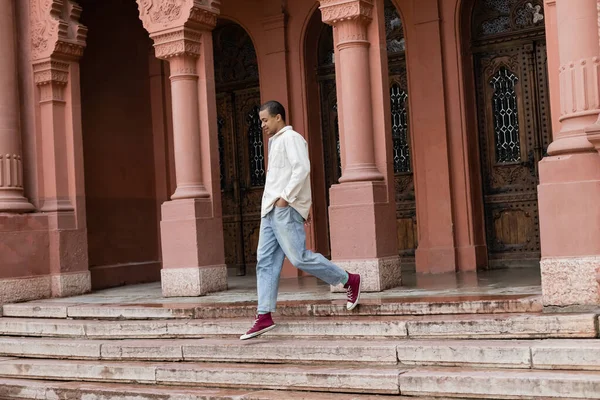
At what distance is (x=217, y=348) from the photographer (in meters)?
7.58

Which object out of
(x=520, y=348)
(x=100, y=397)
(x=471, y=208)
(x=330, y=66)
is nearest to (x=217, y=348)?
(x=100, y=397)

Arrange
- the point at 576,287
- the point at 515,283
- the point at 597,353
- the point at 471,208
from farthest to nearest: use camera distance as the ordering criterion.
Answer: the point at 471,208, the point at 515,283, the point at 576,287, the point at 597,353

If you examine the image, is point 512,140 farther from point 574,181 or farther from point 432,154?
point 574,181

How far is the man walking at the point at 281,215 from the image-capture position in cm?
730

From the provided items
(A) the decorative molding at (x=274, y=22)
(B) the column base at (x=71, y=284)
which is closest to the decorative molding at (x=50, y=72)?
(B) the column base at (x=71, y=284)

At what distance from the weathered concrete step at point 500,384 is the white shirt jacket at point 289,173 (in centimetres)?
187

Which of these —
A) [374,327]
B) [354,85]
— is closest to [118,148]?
[354,85]

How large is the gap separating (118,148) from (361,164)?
6.28 meters

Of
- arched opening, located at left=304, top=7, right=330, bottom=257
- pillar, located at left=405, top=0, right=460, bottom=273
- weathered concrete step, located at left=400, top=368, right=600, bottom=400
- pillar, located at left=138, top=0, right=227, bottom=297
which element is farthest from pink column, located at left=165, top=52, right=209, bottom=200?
weathered concrete step, located at left=400, top=368, right=600, bottom=400

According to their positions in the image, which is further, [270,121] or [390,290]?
[390,290]

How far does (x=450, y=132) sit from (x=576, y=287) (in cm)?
581

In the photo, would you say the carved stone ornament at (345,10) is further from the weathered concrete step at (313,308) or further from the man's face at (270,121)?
the weathered concrete step at (313,308)

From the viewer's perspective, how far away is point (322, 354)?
6965 millimetres

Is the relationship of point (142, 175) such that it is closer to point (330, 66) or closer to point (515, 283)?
point (330, 66)
